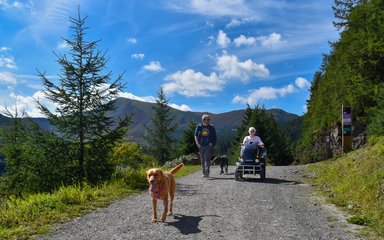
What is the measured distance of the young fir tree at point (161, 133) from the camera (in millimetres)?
47438

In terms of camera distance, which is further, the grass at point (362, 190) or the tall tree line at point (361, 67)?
the tall tree line at point (361, 67)

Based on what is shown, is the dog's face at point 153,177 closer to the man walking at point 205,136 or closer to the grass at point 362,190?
the grass at point 362,190

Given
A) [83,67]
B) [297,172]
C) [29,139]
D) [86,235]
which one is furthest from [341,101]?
[86,235]

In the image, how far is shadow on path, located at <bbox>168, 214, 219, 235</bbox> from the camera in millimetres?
5965

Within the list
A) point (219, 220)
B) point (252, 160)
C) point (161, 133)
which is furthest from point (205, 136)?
point (161, 133)

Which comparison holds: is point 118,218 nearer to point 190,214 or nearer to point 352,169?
point 190,214

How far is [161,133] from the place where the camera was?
48.3 m

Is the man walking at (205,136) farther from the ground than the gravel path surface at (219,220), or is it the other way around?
the man walking at (205,136)

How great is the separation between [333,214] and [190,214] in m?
3.00

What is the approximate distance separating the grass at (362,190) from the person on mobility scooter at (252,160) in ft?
6.47

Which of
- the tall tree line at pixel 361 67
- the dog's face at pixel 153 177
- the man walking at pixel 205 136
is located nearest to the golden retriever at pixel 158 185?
the dog's face at pixel 153 177

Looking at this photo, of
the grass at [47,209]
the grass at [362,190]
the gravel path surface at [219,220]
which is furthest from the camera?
the grass at [362,190]

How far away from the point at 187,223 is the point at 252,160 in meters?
6.72

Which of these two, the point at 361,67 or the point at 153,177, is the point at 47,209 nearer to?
the point at 153,177
